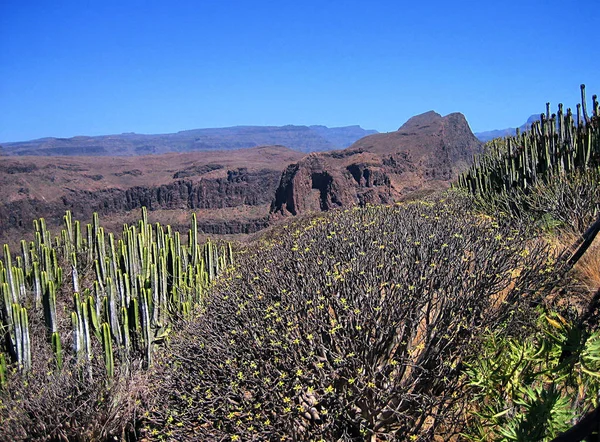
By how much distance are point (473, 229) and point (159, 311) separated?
18.2 ft

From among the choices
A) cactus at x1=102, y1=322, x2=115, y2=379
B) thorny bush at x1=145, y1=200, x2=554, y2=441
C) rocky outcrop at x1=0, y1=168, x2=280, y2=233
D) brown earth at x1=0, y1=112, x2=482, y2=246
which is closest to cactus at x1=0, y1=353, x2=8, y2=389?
cactus at x1=102, y1=322, x2=115, y2=379

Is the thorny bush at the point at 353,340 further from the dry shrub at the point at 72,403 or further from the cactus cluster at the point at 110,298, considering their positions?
the cactus cluster at the point at 110,298

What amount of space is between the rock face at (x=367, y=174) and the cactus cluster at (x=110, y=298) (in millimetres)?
52006

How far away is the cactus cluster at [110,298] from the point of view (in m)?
7.73

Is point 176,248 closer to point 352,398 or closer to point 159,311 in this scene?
point 159,311

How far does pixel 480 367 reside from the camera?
13.0 ft

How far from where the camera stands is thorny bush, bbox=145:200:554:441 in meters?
4.26

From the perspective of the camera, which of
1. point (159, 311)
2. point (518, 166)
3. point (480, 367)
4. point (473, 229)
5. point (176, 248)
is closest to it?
point (480, 367)

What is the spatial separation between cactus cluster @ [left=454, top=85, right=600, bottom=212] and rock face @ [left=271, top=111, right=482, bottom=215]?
49.7 meters

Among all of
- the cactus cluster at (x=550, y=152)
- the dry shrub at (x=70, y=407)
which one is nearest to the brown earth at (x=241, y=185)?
the cactus cluster at (x=550, y=152)

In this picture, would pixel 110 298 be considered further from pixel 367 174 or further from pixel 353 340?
pixel 367 174

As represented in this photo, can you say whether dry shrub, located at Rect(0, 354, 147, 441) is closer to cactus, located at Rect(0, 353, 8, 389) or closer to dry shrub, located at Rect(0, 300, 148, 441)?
dry shrub, located at Rect(0, 300, 148, 441)

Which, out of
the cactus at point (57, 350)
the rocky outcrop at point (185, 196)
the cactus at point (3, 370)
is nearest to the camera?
the cactus at point (57, 350)

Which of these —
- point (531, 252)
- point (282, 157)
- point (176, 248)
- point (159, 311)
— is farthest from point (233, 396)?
point (282, 157)
